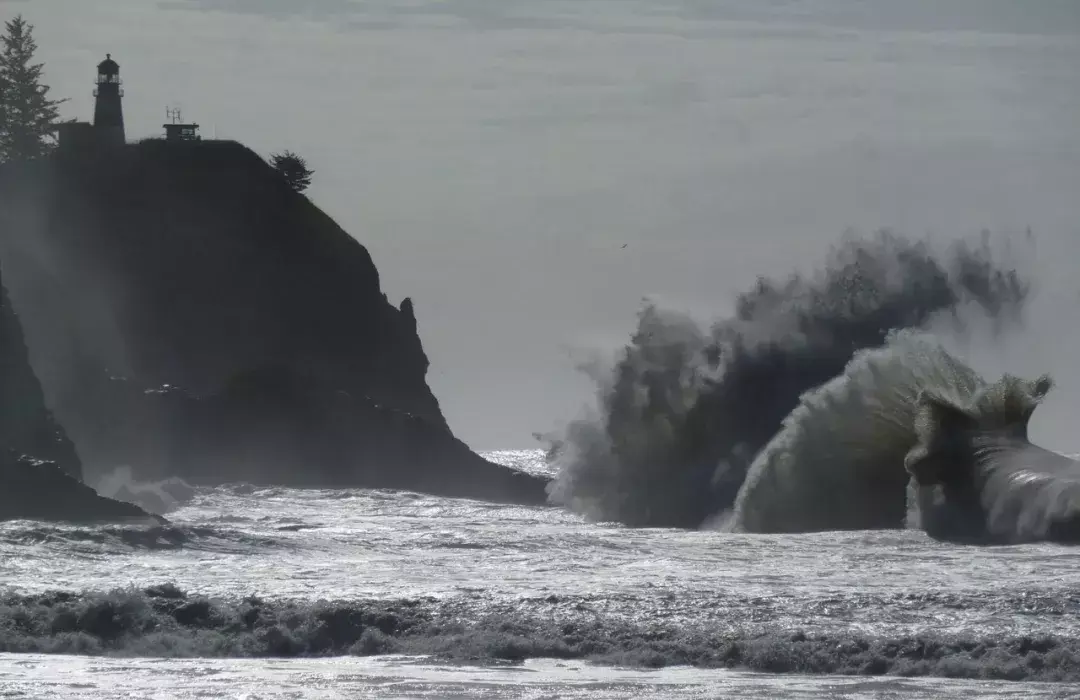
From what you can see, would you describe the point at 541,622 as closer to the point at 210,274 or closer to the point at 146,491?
the point at 146,491

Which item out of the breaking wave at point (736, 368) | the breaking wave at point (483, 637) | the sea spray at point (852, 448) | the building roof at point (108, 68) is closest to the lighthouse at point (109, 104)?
the building roof at point (108, 68)

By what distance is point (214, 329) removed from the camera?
53219 mm

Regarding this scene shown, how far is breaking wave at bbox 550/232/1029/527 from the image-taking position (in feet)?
94.2

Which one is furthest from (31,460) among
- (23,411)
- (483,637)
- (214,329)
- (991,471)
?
(214,329)

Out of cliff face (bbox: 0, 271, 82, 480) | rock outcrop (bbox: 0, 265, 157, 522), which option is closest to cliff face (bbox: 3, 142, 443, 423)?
cliff face (bbox: 0, 271, 82, 480)

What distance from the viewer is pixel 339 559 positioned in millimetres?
20094

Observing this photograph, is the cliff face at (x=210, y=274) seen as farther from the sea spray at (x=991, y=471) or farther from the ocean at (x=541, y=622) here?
the ocean at (x=541, y=622)

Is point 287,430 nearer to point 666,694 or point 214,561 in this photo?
point 214,561

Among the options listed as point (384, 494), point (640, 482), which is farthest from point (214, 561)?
point (384, 494)

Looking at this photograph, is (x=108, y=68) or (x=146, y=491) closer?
(x=146, y=491)

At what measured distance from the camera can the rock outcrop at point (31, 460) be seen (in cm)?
2212

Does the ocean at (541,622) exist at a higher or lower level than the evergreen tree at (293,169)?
lower

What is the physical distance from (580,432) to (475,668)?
1926cm

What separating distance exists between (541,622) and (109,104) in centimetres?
5122
